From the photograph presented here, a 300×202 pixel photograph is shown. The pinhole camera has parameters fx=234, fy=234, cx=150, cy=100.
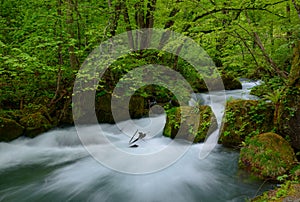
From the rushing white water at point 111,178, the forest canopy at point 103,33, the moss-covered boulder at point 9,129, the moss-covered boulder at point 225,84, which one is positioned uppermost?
the forest canopy at point 103,33

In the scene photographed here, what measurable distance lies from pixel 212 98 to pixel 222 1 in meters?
5.24

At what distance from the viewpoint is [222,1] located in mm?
5852

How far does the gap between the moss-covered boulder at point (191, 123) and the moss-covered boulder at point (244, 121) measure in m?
0.42

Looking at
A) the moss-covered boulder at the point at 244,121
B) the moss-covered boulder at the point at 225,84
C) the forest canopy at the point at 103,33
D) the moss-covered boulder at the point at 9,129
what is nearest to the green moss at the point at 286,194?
the moss-covered boulder at the point at 244,121

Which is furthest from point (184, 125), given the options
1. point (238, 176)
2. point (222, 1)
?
point (222, 1)

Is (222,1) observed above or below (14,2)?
below

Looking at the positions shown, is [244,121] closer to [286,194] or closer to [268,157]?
[268,157]

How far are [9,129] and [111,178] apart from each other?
404cm

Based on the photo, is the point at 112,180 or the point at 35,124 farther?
the point at 35,124

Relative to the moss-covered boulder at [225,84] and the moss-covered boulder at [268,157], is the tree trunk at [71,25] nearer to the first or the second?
the moss-covered boulder at [225,84]

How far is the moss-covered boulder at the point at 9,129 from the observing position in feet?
22.7

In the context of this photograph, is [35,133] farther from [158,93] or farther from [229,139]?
[229,139]

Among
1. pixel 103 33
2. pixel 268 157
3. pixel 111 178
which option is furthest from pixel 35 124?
pixel 268 157

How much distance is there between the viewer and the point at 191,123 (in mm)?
6328
